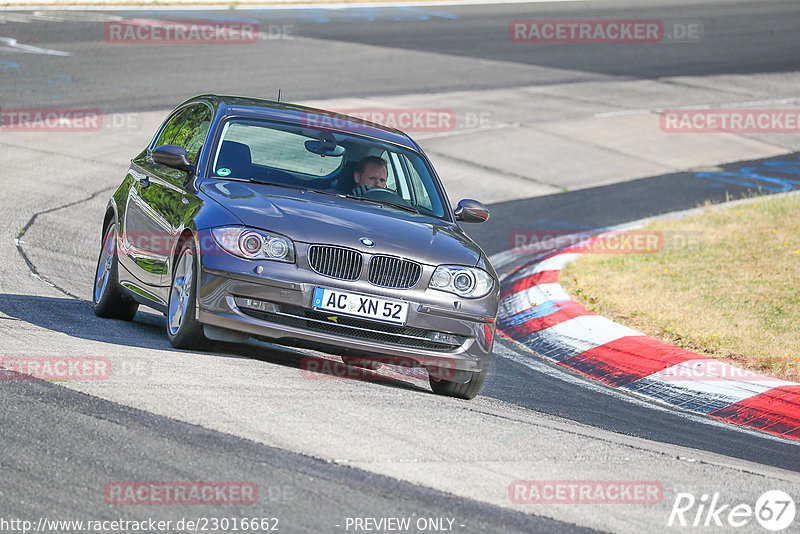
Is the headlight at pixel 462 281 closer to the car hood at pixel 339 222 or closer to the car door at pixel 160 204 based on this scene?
the car hood at pixel 339 222

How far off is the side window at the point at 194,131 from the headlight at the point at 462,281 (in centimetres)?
206

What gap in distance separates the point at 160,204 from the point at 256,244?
1377mm

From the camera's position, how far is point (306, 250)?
6676 millimetres

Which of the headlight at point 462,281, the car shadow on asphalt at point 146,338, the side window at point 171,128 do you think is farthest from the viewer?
the side window at point 171,128

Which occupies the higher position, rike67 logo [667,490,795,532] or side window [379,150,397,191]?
side window [379,150,397,191]

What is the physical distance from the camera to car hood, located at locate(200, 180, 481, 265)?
267 inches

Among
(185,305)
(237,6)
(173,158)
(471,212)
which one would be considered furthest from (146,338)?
(237,6)

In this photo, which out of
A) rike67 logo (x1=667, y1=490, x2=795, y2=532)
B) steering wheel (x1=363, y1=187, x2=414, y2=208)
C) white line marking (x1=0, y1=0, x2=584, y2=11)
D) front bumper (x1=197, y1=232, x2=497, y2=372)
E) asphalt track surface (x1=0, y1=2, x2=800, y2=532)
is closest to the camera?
asphalt track surface (x1=0, y1=2, x2=800, y2=532)

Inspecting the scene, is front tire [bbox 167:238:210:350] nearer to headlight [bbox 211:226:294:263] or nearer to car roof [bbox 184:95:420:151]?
headlight [bbox 211:226:294:263]

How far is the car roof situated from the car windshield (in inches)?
3.3

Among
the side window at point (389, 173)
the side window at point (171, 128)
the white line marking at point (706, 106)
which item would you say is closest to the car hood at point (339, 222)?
the side window at point (389, 173)

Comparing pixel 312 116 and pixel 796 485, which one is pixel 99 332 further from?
pixel 796 485

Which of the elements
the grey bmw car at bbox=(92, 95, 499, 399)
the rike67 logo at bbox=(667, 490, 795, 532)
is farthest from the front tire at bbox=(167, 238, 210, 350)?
the rike67 logo at bbox=(667, 490, 795, 532)

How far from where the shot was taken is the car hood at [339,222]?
22.2 feet
